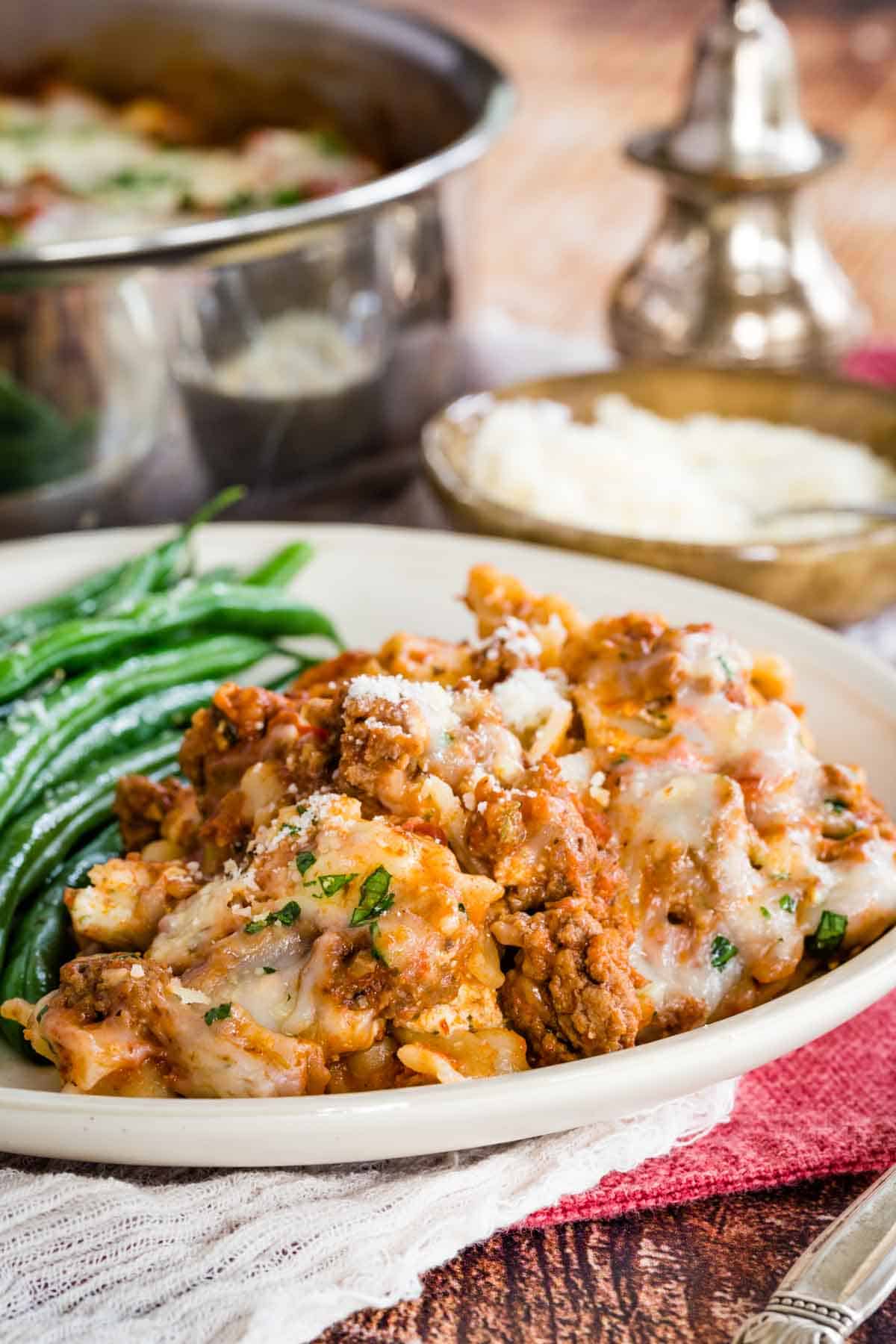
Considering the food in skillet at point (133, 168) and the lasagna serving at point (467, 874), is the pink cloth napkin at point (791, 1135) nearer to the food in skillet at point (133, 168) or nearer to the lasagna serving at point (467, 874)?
the lasagna serving at point (467, 874)

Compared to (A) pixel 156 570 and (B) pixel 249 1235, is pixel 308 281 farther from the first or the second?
(B) pixel 249 1235

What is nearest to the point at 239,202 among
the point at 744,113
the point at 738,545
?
the point at 744,113

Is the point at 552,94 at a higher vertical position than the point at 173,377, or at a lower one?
lower

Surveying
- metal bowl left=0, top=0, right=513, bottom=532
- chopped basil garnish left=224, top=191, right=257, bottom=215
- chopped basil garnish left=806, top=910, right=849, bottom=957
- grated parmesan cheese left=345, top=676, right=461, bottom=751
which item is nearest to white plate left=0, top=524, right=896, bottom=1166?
chopped basil garnish left=806, top=910, right=849, bottom=957

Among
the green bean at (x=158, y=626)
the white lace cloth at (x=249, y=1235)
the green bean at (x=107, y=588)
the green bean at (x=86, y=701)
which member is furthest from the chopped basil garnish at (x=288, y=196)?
the white lace cloth at (x=249, y=1235)

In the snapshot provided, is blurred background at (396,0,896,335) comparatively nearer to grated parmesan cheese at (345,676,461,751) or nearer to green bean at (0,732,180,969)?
green bean at (0,732,180,969)

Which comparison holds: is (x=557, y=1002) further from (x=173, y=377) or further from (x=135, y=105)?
(x=135, y=105)

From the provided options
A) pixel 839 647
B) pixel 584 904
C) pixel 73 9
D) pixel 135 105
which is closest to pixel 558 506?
pixel 839 647
